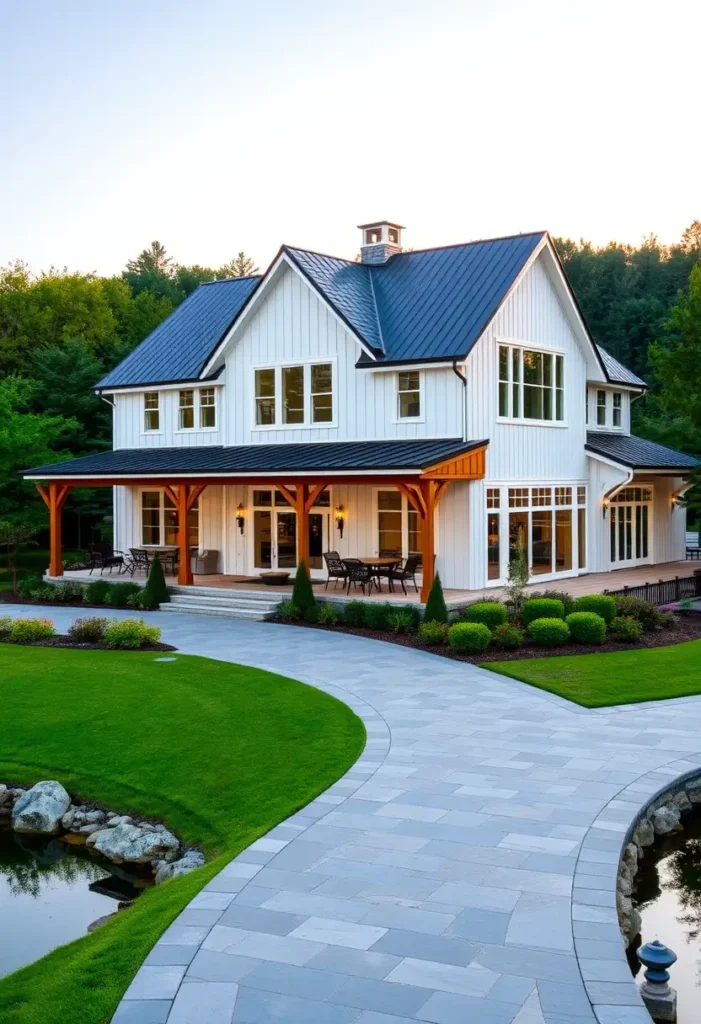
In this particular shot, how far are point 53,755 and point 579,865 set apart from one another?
299 inches

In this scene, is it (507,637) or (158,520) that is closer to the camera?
(507,637)

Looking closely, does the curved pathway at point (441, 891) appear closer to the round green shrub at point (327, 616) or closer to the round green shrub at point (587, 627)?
the round green shrub at point (587, 627)

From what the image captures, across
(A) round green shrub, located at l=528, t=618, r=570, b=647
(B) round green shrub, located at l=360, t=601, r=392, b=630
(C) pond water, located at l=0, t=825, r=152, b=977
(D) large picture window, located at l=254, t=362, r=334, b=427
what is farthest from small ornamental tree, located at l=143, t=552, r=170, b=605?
(C) pond water, located at l=0, t=825, r=152, b=977

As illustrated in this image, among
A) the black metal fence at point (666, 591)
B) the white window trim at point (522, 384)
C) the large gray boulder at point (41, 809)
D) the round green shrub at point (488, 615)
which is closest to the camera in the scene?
the large gray boulder at point (41, 809)

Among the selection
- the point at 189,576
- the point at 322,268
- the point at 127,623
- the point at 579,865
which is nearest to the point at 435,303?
the point at 322,268

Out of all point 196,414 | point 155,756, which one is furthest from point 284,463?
point 155,756

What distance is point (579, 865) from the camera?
26.6 ft

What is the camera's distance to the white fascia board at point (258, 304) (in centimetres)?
2427

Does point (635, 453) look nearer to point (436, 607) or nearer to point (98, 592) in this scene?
point (436, 607)

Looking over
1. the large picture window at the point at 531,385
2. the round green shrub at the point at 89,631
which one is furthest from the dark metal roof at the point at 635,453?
the round green shrub at the point at 89,631

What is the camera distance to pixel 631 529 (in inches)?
1172

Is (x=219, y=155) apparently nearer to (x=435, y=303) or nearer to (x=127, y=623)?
(x=435, y=303)

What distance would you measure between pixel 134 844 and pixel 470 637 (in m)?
8.65

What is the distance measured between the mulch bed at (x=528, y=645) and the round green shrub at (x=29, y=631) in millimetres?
5466
